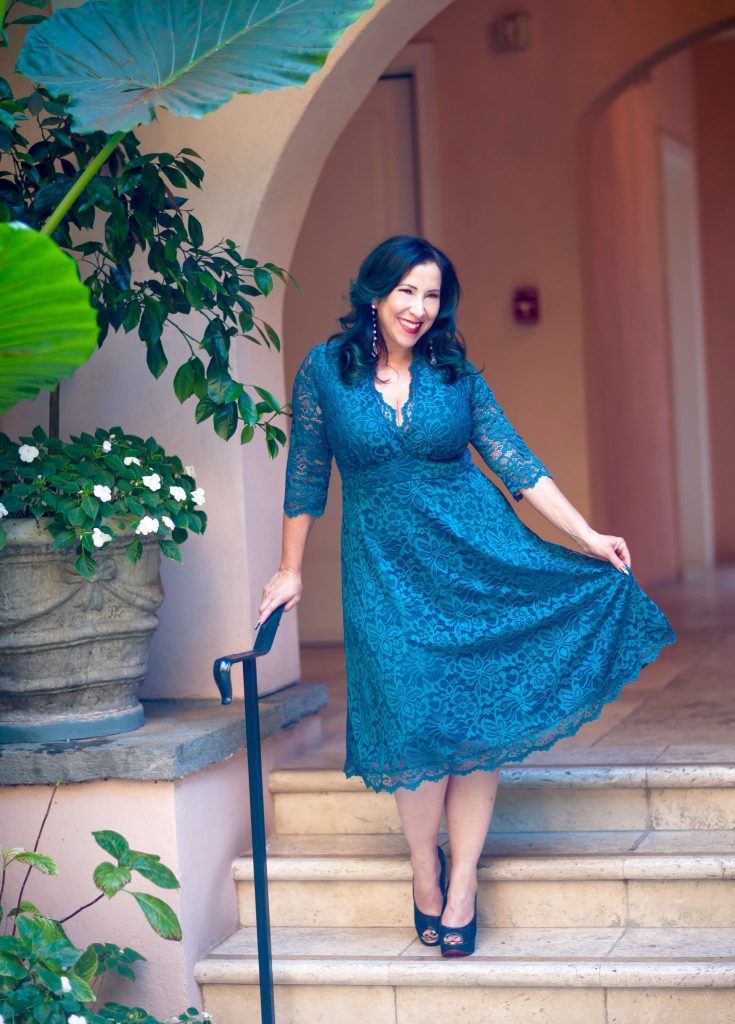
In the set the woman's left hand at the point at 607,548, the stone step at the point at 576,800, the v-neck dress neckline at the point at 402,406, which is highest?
the v-neck dress neckline at the point at 402,406

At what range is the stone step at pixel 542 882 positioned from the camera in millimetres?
3137

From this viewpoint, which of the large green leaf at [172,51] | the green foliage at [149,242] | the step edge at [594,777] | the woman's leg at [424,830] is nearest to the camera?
the large green leaf at [172,51]

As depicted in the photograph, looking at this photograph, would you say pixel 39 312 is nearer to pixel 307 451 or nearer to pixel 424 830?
pixel 307 451

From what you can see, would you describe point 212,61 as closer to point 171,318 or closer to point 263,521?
point 171,318

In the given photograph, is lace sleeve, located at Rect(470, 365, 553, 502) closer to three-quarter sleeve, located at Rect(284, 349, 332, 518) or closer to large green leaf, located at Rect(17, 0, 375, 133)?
three-quarter sleeve, located at Rect(284, 349, 332, 518)

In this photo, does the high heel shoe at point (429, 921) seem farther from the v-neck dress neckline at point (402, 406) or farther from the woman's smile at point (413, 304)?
the woman's smile at point (413, 304)

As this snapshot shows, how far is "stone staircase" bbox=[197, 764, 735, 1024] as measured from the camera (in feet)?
9.73

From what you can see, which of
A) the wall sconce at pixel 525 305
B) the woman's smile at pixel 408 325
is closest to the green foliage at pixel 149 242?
the woman's smile at pixel 408 325

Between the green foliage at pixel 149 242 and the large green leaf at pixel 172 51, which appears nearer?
the large green leaf at pixel 172 51

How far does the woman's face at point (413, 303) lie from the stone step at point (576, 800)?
1154 mm

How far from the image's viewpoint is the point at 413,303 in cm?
288

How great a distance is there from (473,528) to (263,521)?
3.15ft

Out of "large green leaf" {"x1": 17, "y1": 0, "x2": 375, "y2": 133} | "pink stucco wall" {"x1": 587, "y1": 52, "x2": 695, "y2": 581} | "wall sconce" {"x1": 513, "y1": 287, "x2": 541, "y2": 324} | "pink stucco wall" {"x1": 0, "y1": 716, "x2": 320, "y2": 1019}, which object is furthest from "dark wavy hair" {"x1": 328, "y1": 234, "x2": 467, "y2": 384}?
"pink stucco wall" {"x1": 587, "y1": 52, "x2": 695, "y2": 581}

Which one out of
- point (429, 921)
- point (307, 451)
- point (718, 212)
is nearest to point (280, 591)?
point (307, 451)
